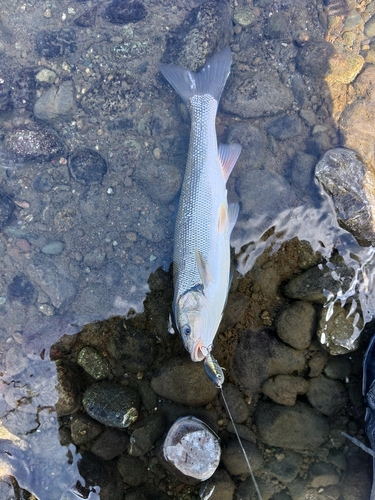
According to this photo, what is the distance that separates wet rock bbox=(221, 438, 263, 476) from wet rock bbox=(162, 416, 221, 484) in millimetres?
164

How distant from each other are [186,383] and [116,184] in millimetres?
2822

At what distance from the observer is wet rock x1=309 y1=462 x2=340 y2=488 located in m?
4.15

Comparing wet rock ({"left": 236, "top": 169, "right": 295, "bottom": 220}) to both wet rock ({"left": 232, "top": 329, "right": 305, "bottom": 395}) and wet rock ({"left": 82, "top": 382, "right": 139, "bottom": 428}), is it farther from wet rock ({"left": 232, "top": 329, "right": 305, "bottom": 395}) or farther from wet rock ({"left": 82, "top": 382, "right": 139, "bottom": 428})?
wet rock ({"left": 82, "top": 382, "right": 139, "bottom": 428})

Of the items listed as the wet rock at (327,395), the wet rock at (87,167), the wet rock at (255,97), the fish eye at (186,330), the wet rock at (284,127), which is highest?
the wet rock at (255,97)

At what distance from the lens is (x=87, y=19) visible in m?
5.14

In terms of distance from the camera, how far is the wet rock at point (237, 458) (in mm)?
4090

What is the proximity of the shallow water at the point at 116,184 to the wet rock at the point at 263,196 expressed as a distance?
1cm

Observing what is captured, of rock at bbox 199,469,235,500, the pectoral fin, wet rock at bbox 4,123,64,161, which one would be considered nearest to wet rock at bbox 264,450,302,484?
rock at bbox 199,469,235,500

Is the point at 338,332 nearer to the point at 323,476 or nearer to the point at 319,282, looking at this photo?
the point at 319,282

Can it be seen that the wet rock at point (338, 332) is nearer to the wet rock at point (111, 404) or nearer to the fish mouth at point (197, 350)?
the fish mouth at point (197, 350)

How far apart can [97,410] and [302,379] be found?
2537 mm

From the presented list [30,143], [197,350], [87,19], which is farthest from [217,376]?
[87,19]

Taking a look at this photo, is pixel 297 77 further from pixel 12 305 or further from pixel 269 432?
pixel 12 305

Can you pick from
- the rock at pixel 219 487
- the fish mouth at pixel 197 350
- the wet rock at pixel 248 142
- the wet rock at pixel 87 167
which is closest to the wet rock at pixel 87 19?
the wet rock at pixel 87 167
